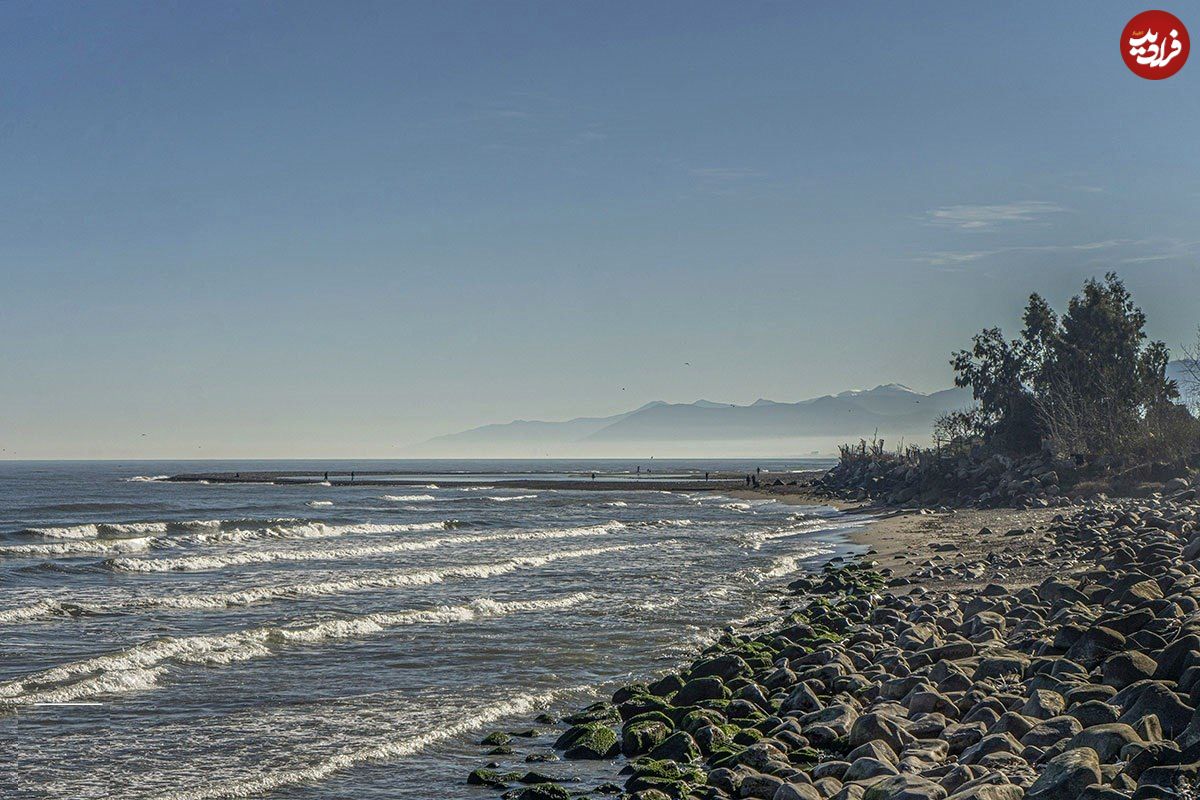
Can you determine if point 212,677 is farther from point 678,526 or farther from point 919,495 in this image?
point 919,495

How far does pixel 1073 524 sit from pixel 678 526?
65.9 ft

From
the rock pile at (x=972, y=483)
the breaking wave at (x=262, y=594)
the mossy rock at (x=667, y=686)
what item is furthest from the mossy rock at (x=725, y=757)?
the rock pile at (x=972, y=483)

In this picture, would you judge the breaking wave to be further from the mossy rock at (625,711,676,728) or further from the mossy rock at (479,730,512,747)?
the mossy rock at (625,711,676,728)

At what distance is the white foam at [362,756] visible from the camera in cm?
977

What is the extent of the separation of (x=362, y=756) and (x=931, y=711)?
5720mm

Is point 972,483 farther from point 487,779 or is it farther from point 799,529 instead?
point 487,779

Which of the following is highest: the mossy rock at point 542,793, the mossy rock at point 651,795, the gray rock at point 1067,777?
the gray rock at point 1067,777

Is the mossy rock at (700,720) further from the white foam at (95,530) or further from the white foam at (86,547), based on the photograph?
the white foam at (95,530)

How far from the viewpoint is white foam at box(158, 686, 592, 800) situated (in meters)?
9.77

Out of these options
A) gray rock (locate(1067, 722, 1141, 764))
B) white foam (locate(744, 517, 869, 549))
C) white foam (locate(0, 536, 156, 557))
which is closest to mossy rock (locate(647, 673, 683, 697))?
gray rock (locate(1067, 722, 1141, 764))

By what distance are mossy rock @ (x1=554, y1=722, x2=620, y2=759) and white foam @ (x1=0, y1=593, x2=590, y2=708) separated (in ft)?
21.8

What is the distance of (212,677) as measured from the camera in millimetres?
15039

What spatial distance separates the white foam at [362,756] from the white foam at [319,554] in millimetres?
19675

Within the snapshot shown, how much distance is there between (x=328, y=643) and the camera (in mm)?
17719
